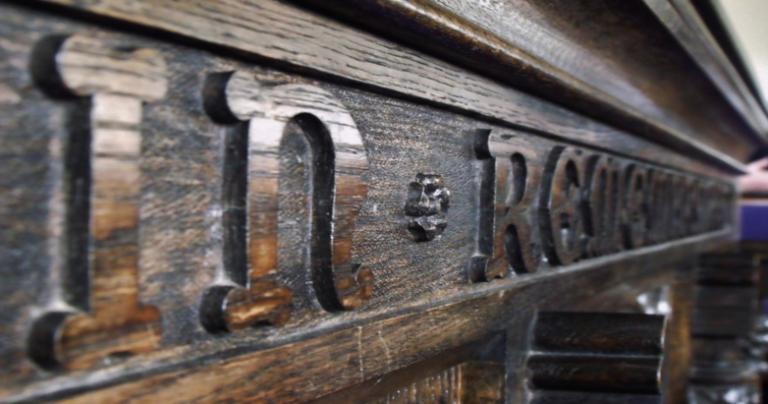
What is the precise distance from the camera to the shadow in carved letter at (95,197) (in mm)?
386

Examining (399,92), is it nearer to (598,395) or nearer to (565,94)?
(565,94)

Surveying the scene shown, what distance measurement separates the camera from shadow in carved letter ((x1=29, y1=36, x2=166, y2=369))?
1.27 ft

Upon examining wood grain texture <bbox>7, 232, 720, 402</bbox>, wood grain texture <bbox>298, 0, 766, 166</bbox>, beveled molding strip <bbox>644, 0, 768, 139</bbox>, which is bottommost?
wood grain texture <bbox>7, 232, 720, 402</bbox>

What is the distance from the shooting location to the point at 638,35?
1.10 m

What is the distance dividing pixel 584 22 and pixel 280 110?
575 millimetres

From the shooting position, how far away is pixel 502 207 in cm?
92

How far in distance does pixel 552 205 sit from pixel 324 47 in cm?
57

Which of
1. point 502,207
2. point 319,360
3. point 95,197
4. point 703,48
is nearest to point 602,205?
point 703,48

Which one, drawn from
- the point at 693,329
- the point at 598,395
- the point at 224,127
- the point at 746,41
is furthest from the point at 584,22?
the point at 746,41

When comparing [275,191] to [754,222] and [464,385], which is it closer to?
[464,385]

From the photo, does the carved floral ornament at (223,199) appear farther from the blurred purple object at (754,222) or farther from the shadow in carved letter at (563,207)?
the blurred purple object at (754,222)

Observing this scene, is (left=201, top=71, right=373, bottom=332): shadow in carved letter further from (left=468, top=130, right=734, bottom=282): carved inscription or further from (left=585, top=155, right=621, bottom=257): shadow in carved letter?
(left=585, top=155, right=621, bottom=257): shadow in carved letter

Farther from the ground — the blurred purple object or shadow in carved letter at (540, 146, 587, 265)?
shadow in carved letter at (540, 146, 587, 265)

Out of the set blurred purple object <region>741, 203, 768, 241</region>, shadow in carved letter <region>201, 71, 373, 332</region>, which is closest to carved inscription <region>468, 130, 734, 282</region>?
shadow in carved letter <region>201, 71, 373, 332</region>
